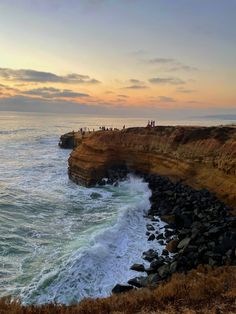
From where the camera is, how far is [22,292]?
14.2 m

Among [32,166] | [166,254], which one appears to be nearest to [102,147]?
[32,166]

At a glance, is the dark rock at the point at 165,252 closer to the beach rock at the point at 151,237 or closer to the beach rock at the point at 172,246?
the beach rock at the point at 172,246

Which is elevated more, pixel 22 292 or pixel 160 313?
pixel 160 313

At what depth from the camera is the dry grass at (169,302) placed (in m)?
10.1

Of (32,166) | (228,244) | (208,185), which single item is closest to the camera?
(228,244)

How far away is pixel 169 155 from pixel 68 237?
15.3 meters

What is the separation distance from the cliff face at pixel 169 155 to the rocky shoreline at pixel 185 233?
3.87 feet

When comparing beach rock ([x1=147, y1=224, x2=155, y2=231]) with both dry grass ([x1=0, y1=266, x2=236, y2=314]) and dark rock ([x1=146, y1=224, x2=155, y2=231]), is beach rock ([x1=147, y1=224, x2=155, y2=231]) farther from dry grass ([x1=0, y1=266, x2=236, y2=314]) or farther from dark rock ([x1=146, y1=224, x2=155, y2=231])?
dry grass ([x1=0, y1=266, x2=236, y2=314])

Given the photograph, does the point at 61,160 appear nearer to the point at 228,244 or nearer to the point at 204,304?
the point at 228,244

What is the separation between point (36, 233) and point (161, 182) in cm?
1362

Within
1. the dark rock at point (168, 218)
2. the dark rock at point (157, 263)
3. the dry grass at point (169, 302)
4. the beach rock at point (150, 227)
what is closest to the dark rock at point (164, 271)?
the dark rock at point (157, 263)

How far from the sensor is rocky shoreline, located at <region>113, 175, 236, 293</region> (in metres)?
15.4

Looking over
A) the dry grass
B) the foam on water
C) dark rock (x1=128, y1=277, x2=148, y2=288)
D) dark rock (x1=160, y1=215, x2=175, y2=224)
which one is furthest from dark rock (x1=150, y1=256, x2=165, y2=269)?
dark rock (x1=160, y1=215, x2=175, y2=224)

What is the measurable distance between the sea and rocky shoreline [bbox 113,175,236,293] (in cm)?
69
